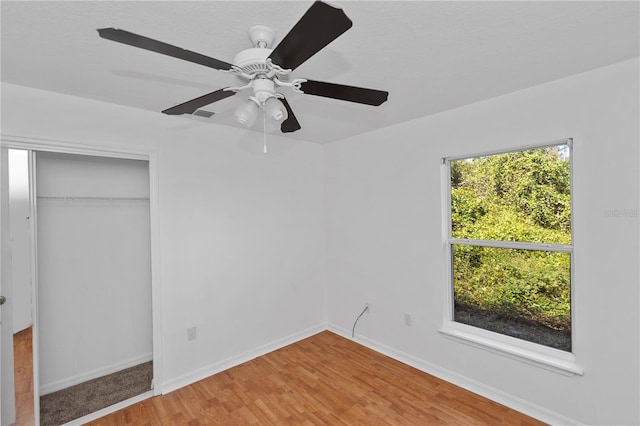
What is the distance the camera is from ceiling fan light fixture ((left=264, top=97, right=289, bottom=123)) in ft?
4.70

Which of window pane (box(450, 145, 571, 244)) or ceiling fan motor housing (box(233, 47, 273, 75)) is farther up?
ceiling fan motor housing (box(233, 47, 273, 75))

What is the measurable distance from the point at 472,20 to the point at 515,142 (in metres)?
1.28

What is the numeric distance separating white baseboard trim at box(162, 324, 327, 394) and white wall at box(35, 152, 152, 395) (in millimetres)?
794

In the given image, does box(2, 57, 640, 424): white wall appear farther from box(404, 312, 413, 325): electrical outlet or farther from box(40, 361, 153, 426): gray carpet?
box(40, 361, 153, 426): gray carpet

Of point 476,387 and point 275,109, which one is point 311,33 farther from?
point 476,387

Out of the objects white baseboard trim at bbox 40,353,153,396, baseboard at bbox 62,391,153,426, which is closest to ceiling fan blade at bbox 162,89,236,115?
baseboard at bbox 62,391,153,426

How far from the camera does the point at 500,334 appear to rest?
258cm

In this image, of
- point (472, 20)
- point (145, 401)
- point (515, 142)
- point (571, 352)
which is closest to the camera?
point (472, 20)

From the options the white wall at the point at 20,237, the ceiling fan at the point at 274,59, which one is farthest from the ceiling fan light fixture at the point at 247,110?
the white wall at the point at 20,237

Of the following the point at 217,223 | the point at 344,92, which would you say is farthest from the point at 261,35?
the point at 217,223

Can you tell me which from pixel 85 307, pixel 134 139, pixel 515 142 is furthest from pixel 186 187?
pixel 515 142

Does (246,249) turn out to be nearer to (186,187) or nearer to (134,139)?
(186,187)

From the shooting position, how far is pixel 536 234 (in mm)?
2363

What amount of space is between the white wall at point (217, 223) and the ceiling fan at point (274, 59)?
1.34 metres
